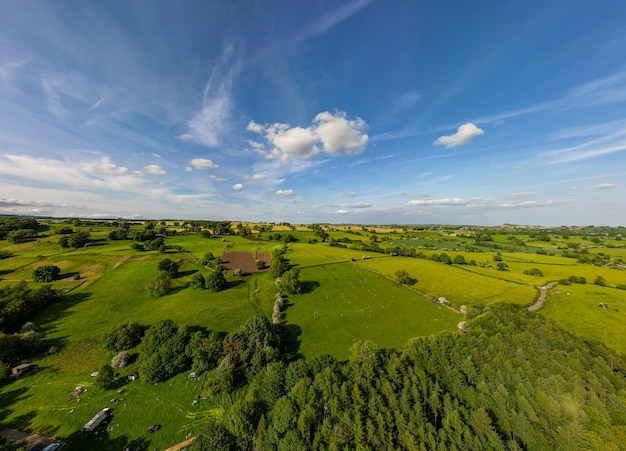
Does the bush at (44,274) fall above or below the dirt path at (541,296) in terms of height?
above

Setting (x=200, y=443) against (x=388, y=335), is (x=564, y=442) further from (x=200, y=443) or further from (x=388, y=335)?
(x=200, y=443)

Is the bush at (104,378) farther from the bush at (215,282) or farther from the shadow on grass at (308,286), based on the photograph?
the shadow on grass at (308,286)

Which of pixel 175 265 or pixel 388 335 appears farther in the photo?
pixel 175 265

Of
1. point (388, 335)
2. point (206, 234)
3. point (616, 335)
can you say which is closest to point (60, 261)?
point (206, 234)

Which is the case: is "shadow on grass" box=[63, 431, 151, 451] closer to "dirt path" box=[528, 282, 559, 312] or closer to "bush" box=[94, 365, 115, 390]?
"bush" box=[94, 365, 115, 390]

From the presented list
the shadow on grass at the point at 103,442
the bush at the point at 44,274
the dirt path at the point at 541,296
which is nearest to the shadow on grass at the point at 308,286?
the shadow on grass at the point at 103,442

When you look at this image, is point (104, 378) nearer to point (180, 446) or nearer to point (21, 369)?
point (21, 369)
